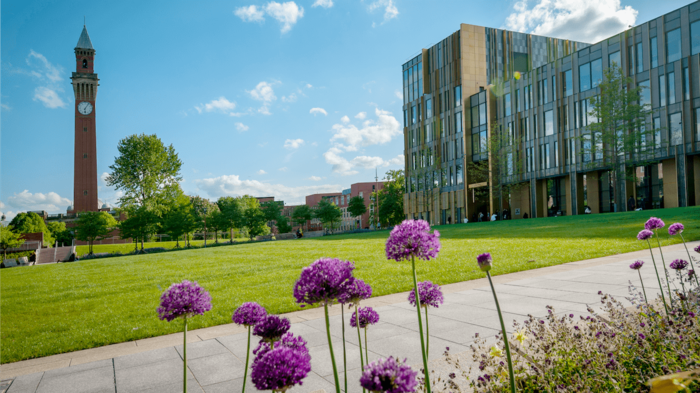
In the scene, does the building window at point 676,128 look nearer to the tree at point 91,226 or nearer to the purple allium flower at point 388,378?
the purple allium flower at point 388,378

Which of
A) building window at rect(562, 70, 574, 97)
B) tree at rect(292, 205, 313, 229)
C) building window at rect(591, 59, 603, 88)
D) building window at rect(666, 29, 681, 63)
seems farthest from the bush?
tree at rect(292, 205, 313, 229)

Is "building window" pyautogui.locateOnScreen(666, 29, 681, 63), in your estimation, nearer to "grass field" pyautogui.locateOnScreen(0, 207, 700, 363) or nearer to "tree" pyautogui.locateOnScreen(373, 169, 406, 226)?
"grass field" pyautogui.locateOnScreen(0, 207, 700, 363)

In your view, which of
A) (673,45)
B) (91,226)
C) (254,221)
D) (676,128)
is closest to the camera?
(676,128)

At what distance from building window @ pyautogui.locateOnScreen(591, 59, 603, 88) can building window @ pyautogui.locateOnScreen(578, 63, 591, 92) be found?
1.18 feet

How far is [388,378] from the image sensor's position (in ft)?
4.22

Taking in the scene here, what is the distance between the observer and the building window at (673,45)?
31.4 m

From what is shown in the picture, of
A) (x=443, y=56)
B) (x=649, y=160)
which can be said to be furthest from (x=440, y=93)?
(x=649, y=160)

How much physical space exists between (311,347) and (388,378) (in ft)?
11.5

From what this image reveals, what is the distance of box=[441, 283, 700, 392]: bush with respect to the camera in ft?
8.54

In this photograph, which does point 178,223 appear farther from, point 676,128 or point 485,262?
point 485,262

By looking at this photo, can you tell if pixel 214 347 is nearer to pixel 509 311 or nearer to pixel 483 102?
pixel 509 311

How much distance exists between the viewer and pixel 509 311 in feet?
A: 18.3

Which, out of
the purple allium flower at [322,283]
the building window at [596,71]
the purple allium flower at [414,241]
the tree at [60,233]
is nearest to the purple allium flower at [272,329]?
the purple allium flower at [322,283]

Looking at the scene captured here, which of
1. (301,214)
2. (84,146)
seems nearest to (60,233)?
(84,146)
